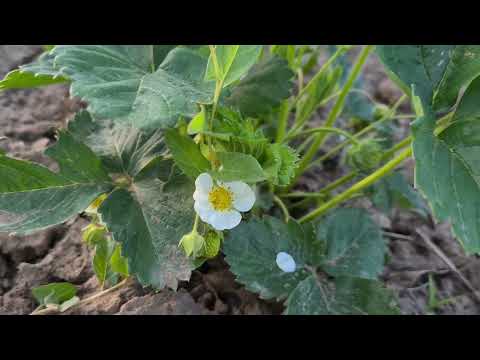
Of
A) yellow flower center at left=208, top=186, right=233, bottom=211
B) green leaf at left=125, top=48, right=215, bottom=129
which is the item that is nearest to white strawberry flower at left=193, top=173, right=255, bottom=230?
yellow flower center at left=208, top=186, right=233, bottom=211

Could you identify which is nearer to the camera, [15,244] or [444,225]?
[15,244]

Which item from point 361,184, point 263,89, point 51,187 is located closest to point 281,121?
point 263,89

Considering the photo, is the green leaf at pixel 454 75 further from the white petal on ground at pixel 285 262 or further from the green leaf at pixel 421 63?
the white petal on ground at pixel 285 262

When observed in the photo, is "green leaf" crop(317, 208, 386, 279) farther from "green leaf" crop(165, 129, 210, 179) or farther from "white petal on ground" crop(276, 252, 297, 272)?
"green leaf" crop(165, 129, 210, 179)

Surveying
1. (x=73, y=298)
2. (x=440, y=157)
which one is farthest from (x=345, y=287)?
(x=73, y=298)

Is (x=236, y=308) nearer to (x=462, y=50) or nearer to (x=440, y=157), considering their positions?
(x=440, y=157)

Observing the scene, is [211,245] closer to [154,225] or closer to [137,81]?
[154,225]

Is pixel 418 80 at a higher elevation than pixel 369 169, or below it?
higher

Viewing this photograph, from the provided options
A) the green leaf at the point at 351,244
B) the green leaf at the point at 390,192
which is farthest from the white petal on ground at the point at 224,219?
the green leaf at the point at 390,192
